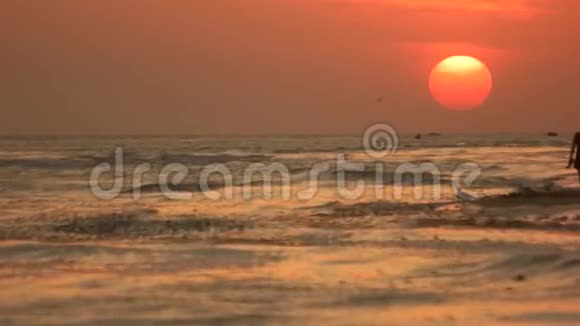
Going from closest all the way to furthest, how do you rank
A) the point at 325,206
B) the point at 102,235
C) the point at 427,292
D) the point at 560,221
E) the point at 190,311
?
1. the point at 190,311
2. the point at 427,292
3. the point at 102,235
4. the point at 560,221
5. the point at 325,206

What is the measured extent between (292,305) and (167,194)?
15960mm

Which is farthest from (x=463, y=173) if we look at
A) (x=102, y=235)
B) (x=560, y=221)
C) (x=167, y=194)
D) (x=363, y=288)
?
(x=363, y=288)

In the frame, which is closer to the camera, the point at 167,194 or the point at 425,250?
the point at 425,250

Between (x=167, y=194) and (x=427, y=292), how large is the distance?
1569 centimetres

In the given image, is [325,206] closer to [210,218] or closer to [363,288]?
[210,218]

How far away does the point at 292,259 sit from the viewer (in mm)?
10727

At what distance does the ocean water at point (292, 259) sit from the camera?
7.54 metres

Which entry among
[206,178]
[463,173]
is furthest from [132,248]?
[463,173]

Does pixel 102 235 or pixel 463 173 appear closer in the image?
pixel 102 235

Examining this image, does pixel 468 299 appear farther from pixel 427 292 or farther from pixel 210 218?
pixel 210 218

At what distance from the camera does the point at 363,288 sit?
8594 mm

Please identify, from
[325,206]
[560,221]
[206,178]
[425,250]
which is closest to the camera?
[425,250]

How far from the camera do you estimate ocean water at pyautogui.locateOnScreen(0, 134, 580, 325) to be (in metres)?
7.54

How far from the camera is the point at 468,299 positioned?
800 cm
